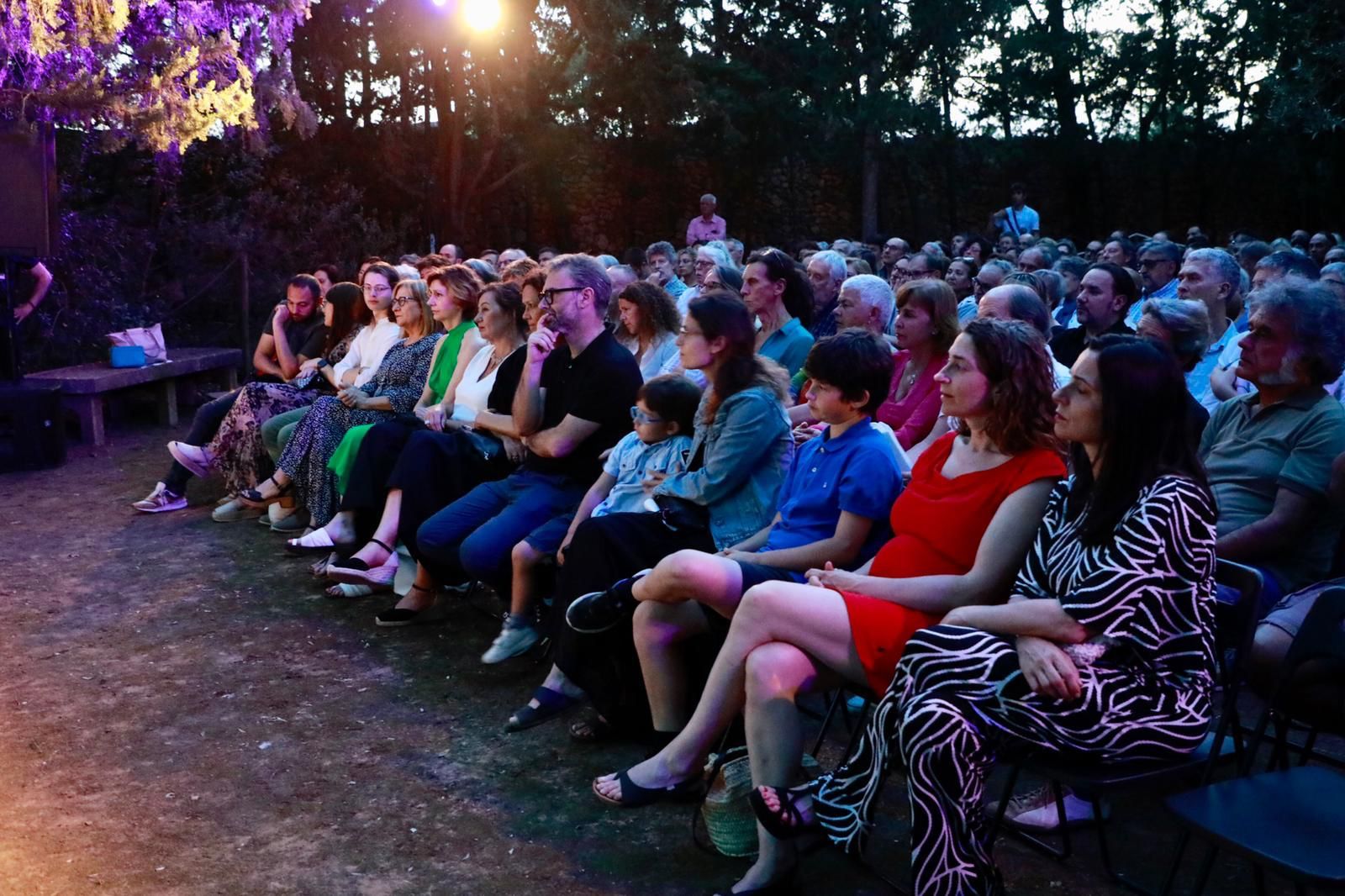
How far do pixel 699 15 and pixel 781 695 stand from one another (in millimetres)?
16836

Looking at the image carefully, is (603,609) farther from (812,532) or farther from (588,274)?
(588,274)

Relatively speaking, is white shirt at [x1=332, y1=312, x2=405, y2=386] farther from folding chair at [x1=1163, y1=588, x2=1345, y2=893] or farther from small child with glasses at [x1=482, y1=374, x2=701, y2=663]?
folding chair at [x1=1163, y1=588, x2=1345, y2=893]

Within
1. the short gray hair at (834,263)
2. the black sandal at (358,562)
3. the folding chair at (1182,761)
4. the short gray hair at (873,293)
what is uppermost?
the short gray hair at (834,263)

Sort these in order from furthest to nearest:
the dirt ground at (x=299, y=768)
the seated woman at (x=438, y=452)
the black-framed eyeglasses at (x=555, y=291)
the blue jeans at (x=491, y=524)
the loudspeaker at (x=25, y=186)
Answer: the loudspeaker at (x=25, y=186) → the seated woman at (x=438, y=452) → the black-framed eyeglasses at (x=555, y=291) → the blue jeans at (x=491, y=524) → the dirt ground at (x=299, y=768)

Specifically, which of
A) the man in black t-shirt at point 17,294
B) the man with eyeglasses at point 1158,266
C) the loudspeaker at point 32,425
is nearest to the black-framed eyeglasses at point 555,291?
the man with eyeglasses at point 1158,266

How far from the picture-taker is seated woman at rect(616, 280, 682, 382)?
503cm

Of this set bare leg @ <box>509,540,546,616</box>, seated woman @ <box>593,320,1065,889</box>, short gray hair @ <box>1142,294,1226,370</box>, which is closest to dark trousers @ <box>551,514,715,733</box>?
bare leg @ <box>509,540,546,616</box>

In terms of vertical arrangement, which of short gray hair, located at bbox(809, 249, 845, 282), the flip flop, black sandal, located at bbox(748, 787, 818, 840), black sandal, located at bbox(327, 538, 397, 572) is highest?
short gray hair, located at bbox(809, 249, 845, 282)

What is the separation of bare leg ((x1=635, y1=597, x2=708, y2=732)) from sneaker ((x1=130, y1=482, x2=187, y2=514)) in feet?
14.0

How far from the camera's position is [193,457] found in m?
6.92

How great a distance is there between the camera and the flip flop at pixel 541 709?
383 centimetres

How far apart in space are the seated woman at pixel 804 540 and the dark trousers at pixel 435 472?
67.1 inches

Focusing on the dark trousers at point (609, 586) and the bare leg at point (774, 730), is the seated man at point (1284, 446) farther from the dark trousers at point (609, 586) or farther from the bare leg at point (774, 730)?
the dark trousers at point (609, 586)

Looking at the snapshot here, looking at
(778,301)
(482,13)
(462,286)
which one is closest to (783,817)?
(778,301)
